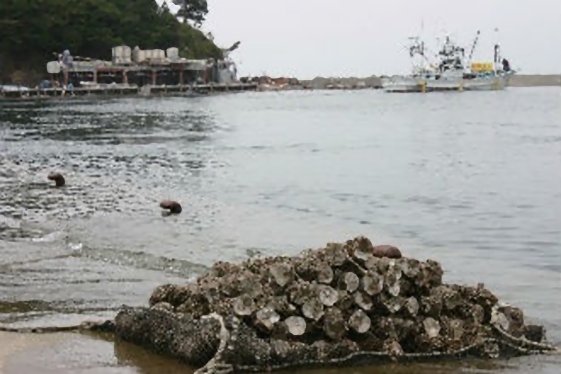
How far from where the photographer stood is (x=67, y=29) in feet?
564

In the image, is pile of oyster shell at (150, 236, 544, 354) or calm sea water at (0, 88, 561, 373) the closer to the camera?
pile of oyster shell at (150, 236, 544, 354)

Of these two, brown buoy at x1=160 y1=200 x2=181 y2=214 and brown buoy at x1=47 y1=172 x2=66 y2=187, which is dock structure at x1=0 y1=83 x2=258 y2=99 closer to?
brown buoy at x1=47 y1=172 x2=66 y2=187

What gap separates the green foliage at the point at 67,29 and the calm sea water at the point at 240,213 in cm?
11622

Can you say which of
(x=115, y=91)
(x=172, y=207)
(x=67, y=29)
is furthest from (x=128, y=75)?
(x=172, y=207)

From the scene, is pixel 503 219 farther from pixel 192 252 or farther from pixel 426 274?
pixel 426 274

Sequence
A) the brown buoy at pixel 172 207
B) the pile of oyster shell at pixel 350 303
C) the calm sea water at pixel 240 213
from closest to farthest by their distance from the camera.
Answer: the pile of oyster shell at pixel 350 303 < the calm sea water at pixel 240 213 < the brown buoy at pixel 172 207

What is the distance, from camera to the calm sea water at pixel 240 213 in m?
14.0

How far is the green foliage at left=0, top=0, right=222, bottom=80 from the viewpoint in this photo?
165500 mm

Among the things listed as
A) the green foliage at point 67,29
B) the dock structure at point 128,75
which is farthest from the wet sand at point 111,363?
the green foliage at point 67,29

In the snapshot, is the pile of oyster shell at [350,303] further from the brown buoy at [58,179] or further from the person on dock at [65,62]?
the person on dock at [65,62]

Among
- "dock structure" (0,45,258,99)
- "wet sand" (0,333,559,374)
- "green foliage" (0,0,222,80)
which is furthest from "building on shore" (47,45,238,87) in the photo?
"wet sand" (0,333,559,374)

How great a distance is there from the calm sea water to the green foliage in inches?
4576

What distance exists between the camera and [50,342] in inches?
405

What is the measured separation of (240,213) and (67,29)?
155 meters
